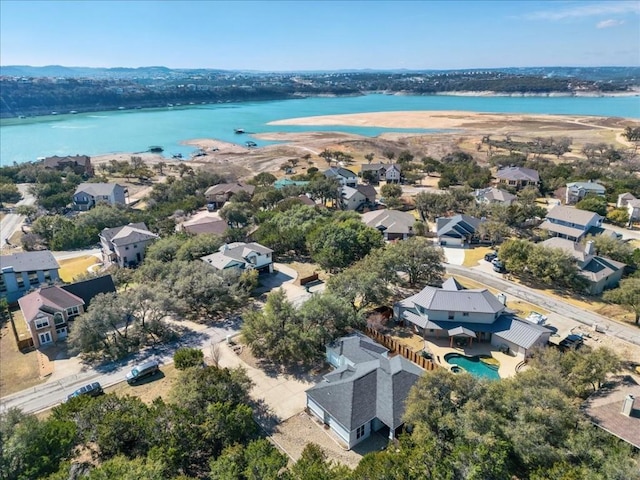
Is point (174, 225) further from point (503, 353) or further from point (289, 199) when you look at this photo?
point (503, 353)

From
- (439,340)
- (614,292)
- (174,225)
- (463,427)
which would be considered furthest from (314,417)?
(174,225)

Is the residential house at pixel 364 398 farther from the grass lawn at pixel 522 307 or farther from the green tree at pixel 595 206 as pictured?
the green tree at pixel 595 206

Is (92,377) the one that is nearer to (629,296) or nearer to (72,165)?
(629,296)

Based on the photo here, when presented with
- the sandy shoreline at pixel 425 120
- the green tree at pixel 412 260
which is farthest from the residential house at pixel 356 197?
the sandy shoreline at pixel 425 120

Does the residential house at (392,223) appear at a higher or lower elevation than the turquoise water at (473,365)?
higher

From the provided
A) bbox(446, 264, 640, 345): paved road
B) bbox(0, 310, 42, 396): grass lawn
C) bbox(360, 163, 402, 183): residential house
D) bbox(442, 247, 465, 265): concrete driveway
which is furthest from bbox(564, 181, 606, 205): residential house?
bbox(0, 310, 42, 396): grass lawn

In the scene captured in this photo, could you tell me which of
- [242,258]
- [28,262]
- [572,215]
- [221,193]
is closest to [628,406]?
[242,258]
